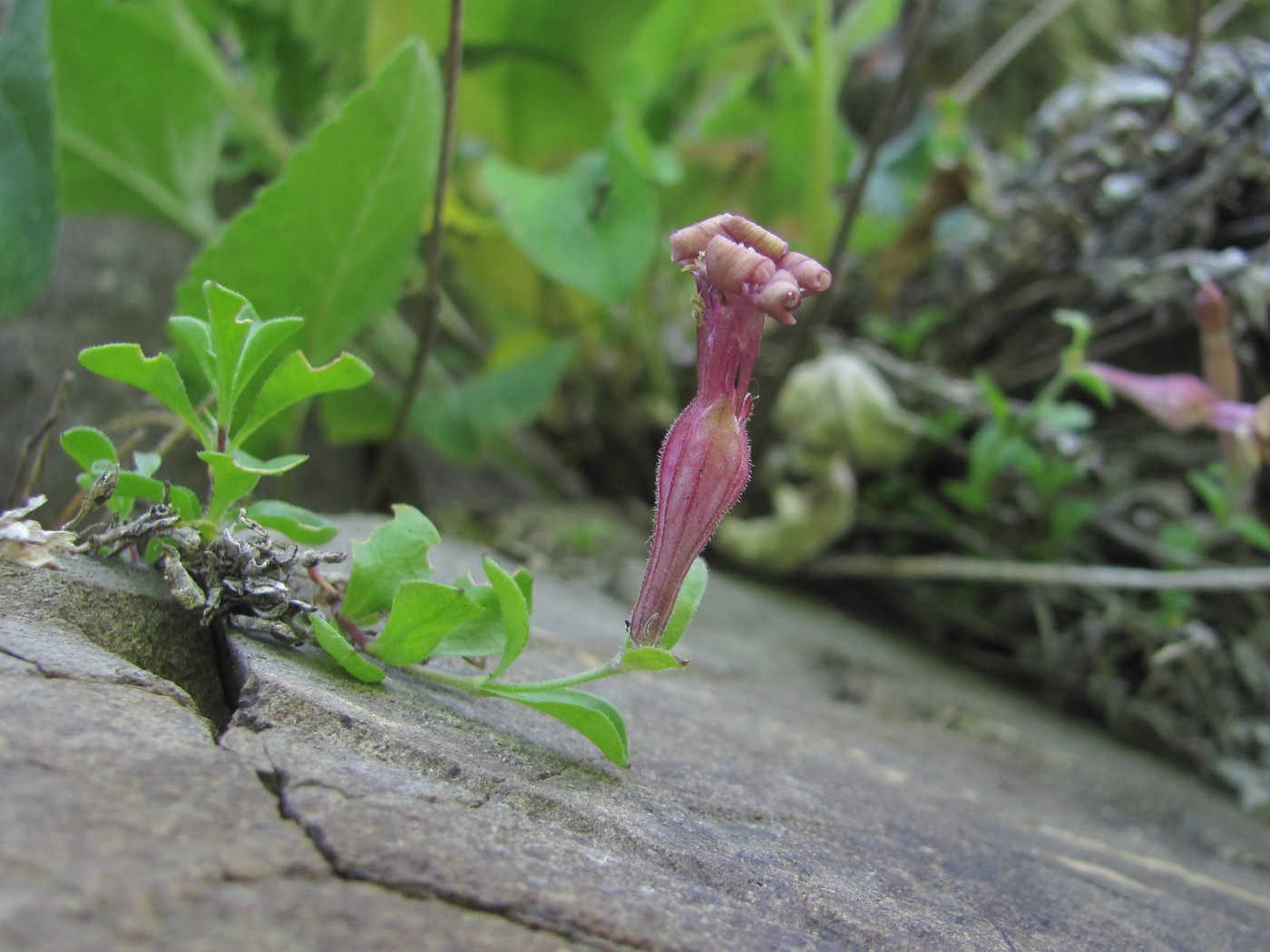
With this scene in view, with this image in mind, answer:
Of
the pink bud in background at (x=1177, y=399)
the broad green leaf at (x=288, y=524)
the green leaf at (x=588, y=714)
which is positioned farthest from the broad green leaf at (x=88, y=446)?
the pink bud in background at (x=1177, y=399)

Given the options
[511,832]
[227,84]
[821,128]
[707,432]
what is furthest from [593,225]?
[511,832]

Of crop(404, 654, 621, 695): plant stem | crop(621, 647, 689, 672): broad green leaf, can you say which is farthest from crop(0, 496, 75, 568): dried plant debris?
crop(621, 647, 689, 672): broad green leaf

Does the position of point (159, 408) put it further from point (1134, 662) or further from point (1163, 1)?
point (1163, 1)

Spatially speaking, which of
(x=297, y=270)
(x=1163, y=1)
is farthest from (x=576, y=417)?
(x=1163, y=1)

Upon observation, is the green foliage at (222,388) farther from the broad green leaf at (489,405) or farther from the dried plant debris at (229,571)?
the broad green leaf at (489,405)

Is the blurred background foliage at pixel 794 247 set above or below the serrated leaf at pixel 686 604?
above

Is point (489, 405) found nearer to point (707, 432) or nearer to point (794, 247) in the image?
point (794, 247)

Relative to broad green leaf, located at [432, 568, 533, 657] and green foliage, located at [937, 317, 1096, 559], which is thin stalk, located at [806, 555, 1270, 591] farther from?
broad green leaf, located at [432, 568, 533, 657]
